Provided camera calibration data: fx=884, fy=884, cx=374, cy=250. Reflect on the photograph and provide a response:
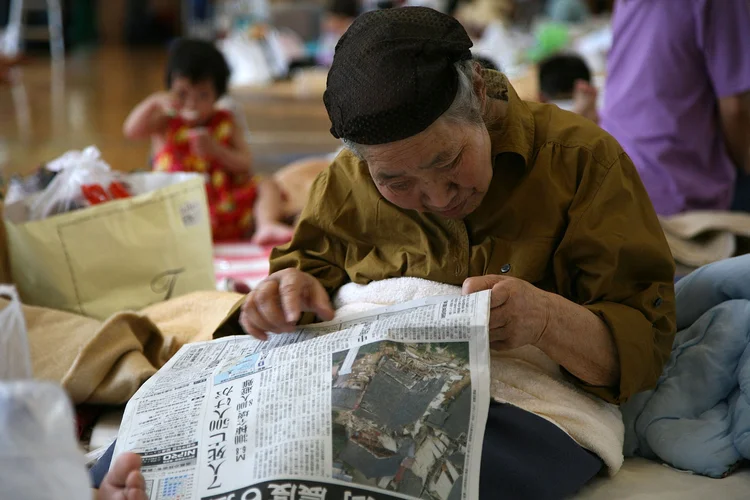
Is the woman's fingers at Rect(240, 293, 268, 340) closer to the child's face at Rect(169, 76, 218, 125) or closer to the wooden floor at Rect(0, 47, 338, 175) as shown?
the child's face at Rect(169, 76, 218, 125)

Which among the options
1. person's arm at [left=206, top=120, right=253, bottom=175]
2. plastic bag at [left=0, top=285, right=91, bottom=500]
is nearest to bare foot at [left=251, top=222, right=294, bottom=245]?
person's arm at [left=206, top=120, right=253, bottom=175]

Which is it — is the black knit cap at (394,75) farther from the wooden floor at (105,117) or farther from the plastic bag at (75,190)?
the wooden floor at (105,117)

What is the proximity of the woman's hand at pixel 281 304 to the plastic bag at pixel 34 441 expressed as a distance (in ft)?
1.48

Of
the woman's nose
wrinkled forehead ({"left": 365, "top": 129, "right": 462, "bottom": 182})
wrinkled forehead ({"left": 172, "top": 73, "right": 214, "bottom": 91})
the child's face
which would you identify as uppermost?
wrinkled forehead ({"left": 365, "top": 129, "right": 462, "bottom": 182})

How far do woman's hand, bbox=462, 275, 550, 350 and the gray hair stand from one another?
0.20m

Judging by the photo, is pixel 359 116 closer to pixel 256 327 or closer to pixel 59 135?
pixel 256 327

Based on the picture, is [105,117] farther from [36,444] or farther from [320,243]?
[36,444]

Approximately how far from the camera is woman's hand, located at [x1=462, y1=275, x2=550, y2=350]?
1063mm

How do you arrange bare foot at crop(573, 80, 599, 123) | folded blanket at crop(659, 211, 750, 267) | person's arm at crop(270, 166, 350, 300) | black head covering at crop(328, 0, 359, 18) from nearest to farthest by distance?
person's arm at crop(270, 166, 350, 300), folded blanket at crop(659, 211, 750, 267), bare foot at crop(573, 80, 599, 123), black head covering at crop(328, 0, 359, 18)

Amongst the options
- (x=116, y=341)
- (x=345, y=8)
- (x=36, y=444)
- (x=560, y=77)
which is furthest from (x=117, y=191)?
(x=345, y=8)

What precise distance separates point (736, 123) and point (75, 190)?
1.55 meters

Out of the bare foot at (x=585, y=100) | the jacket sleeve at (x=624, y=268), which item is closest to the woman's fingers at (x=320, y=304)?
the jacket sleeve at (x=624, y=268)

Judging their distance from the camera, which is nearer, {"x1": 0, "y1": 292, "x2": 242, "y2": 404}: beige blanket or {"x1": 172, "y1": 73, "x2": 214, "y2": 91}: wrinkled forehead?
{"x1": 0, "y1": 292, "x2": 242, "y2": 404}: beige blanket

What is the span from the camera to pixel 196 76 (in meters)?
2.90
